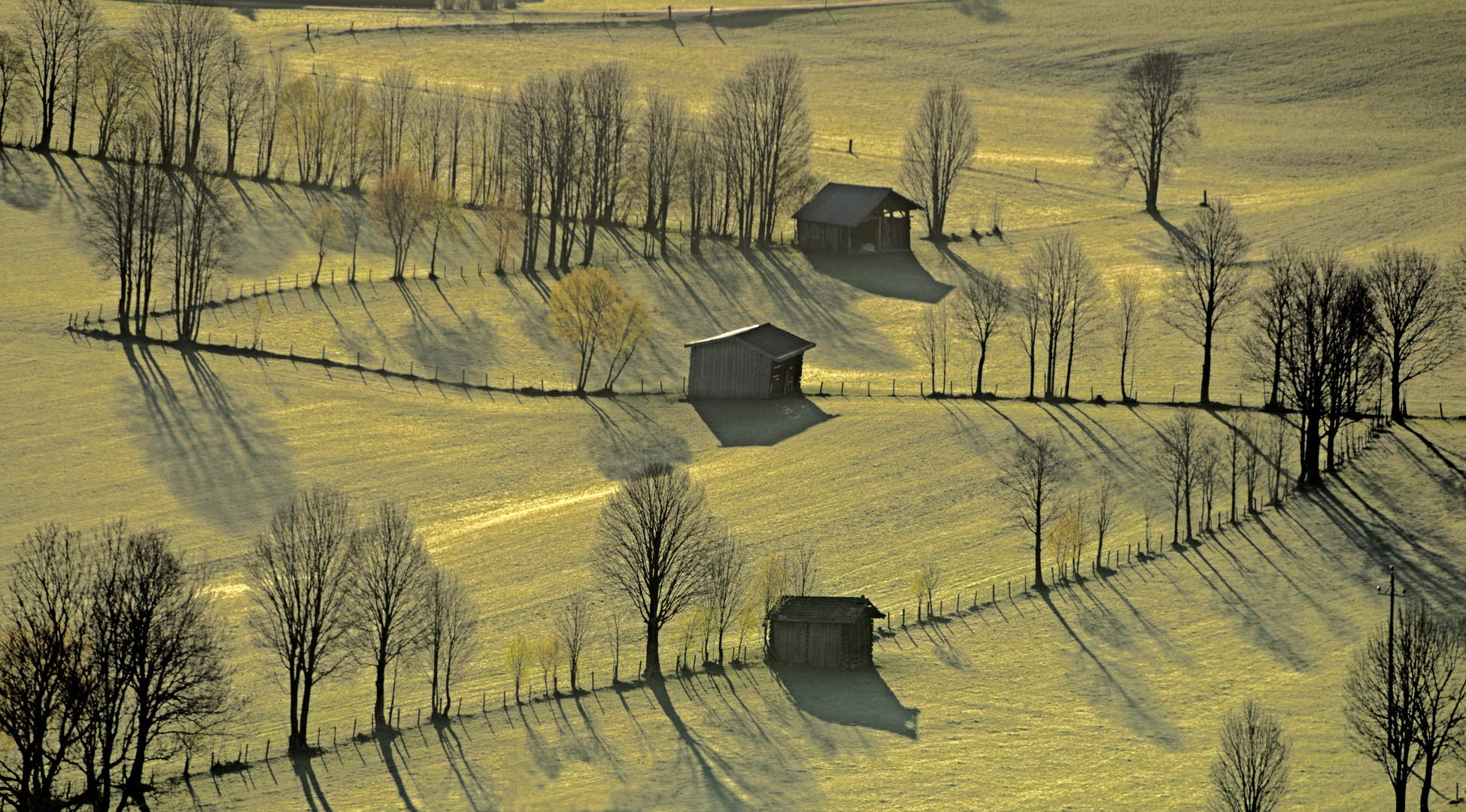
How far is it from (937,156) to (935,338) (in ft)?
87.4

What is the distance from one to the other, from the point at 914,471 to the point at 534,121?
5301 centimetres

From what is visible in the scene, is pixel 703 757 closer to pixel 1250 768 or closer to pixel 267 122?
pixel 1250 768

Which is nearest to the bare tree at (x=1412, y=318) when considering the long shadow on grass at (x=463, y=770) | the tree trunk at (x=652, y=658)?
the tree trunk at (x=652, y=658)

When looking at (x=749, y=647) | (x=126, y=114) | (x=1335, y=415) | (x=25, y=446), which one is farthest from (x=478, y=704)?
(x=126, y=114)

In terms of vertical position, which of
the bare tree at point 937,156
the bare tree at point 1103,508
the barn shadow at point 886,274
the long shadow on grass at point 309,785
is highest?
the bare tree at point 937,156

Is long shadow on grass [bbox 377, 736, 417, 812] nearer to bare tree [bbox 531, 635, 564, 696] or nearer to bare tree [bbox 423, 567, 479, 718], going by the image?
bare tree [bbox 423, 567, 479, 718]

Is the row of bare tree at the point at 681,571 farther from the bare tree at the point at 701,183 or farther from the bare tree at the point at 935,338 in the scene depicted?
the bare tree at the point at 701,183

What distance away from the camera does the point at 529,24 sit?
165 meters

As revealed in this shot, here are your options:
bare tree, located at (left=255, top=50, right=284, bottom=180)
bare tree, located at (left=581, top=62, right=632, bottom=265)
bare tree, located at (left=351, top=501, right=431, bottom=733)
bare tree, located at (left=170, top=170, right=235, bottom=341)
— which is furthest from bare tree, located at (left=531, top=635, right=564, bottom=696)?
bare tree, located at (left=255, top=50, right=284, bottom=180)

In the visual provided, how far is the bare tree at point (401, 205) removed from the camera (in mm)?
98438

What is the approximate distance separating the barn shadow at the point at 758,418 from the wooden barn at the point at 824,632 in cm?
2151

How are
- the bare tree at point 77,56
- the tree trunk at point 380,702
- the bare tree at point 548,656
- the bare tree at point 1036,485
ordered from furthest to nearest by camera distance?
the bare tree at point 77,56 < the bare tree at point 1036,485 < the bare tree at point 548,656 < the tree trunk at point 380,702

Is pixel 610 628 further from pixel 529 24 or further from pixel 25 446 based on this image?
pixel 529 24

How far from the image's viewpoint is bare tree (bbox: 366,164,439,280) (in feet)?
323
